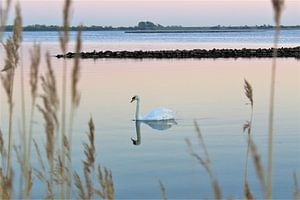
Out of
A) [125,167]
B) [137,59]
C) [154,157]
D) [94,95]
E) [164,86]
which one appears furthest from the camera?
[137,59]

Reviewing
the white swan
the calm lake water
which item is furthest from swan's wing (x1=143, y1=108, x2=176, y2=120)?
the calm lake water

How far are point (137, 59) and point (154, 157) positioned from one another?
88.9 ft

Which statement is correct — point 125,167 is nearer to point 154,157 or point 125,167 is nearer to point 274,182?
point 154,157

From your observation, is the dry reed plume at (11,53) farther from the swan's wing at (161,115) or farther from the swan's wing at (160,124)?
the swan's wing at (160,124)

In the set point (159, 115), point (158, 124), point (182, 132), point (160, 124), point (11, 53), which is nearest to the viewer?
point (11, 53)

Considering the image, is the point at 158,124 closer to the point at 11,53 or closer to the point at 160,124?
the point at 160,124

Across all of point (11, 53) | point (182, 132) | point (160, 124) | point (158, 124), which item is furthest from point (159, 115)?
point (11, 53)

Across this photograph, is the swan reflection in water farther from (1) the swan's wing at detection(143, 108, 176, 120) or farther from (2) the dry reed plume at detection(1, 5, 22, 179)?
(2) the dry reed plume at detection(1, 5, 22, 179)

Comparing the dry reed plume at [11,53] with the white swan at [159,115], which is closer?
the dry reed plume at [11,53]

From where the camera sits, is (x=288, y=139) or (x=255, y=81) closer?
(x=288, y=139)

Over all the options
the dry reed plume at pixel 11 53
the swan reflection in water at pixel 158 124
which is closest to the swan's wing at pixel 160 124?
the swan reflection in water at pixel 158 124

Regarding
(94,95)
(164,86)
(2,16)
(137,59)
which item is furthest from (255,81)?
(2,16)

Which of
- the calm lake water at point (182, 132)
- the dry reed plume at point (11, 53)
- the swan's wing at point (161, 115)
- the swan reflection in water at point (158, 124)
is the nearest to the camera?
the dry reed plume at point (11, 53)

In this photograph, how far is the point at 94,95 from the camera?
17.6 metres
